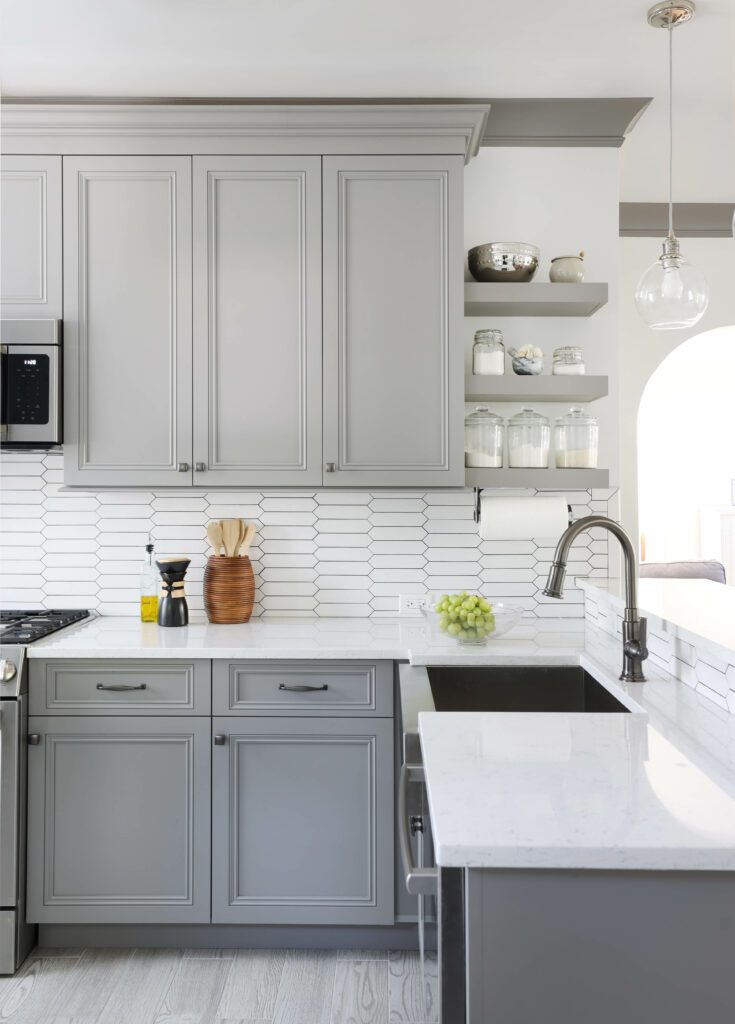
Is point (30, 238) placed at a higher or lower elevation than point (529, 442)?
higher

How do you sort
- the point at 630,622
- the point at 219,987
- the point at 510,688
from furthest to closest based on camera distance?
the point at 510,688, the point at 219,987, the point at 630,622

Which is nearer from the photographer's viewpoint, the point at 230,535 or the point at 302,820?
the point at 302,820

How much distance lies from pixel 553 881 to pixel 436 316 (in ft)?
6.42

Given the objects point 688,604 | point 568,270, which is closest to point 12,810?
point 688,604

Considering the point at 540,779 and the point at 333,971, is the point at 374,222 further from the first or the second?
the point at 333,971

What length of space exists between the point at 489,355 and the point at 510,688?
110cm

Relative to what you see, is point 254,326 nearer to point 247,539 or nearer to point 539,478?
point 247,539

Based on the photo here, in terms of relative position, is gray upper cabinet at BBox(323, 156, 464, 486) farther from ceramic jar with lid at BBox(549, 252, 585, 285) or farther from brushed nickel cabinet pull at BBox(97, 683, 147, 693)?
brushed nickel cabinet pull at BBox(97, 683, 147, 693)

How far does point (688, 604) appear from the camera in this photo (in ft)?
7.70

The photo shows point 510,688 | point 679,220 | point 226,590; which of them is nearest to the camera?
point 510,688

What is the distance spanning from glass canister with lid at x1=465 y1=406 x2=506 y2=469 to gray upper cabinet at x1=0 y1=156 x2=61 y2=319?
4.55 ft

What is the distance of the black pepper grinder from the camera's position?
9.16 ft

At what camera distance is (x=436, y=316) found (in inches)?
106

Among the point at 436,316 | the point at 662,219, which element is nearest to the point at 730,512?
the point at 662,219
